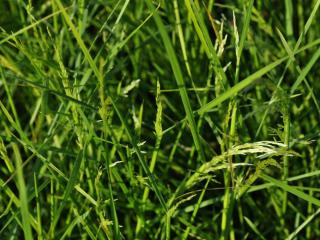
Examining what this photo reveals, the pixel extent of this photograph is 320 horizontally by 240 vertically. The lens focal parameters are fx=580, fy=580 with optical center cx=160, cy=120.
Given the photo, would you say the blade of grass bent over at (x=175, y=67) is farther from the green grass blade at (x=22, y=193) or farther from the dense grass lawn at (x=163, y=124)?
the green grass blade at (x=22, y=193)

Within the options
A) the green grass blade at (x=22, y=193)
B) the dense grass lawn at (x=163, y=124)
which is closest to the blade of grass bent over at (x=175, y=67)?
the dense grass lawn at (x=163, y=124)

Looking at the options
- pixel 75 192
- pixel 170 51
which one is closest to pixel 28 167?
pixel 75 192

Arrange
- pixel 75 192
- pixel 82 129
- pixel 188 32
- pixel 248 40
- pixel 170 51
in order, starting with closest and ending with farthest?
1. pixel 170 51
2. pixel 82 129
3. pixel 75 192
4. pixel 248 40
5. pixel 188 32

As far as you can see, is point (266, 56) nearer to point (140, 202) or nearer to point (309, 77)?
point (309, 77)

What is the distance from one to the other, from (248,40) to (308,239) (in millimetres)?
431

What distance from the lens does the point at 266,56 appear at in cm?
136

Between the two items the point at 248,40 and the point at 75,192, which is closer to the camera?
the point at 75,192

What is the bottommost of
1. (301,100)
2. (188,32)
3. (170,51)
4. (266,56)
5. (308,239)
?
(308,239)

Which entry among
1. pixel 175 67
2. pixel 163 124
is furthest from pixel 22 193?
pixel 163 124

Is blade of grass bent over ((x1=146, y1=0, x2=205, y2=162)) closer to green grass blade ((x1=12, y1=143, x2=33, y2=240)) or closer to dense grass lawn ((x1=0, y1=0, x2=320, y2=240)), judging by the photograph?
dense grass lawn ((x1=0, y1=0, x2=320, y2=240))

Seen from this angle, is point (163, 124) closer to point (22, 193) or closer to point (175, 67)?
point (175, 67)

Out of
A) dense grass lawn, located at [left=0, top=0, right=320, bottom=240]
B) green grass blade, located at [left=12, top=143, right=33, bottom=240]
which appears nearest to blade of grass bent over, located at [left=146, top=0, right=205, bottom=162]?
dense grass lawn, located at [left=0, top=0, right=320, bottom=240]

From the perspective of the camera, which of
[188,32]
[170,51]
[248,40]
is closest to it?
[170,51]

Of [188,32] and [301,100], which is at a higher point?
[188,32]
